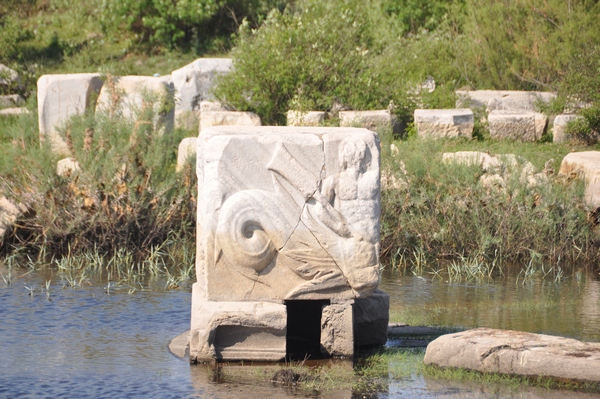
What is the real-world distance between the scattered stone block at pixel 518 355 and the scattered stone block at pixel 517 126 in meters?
7.57

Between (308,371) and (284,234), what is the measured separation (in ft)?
2.75

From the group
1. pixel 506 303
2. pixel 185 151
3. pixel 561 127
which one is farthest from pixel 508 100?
pixel 506 303

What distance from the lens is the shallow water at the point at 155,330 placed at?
5.46 m

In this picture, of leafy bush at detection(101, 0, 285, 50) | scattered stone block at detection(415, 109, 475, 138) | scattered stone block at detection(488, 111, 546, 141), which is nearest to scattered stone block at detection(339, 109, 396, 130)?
scattered stone block at detection(415, 109, 475, 138)

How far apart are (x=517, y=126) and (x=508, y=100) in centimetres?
147

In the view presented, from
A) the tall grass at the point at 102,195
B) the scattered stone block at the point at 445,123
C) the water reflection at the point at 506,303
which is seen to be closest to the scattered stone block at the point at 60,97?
the tall grass at the point at 102,195

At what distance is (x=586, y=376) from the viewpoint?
5.44m

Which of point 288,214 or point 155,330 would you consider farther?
point 155,330

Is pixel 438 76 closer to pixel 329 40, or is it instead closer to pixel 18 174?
pixel 329 40

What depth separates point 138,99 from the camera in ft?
42.3

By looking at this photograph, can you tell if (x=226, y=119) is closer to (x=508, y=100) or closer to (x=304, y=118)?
(x=304, y=118)

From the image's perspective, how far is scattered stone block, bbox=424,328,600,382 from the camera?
216 inches

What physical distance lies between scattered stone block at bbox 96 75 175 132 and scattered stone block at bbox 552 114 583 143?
5.15 m

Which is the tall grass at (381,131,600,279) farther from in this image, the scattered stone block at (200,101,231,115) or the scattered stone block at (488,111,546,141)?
the scattered stone block at (200,101,231,115)
